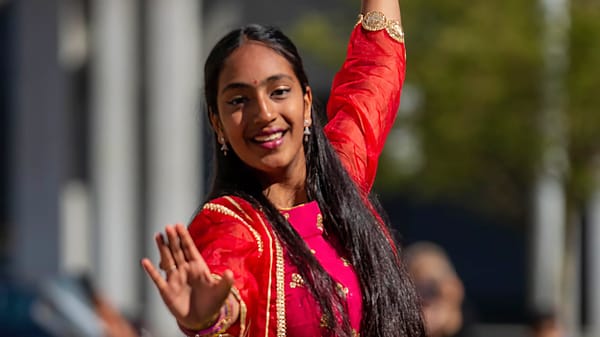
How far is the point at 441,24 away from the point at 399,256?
543 inches

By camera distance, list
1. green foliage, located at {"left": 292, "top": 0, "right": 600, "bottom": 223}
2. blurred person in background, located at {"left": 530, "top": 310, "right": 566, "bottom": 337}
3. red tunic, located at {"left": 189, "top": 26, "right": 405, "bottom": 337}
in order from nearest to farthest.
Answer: red tunic, located at {"left": 189, "top": 26, "right": 405, "bottom": 337}, blurred person in background, located at {"left": 530, "top": 310, "right": 566, "bottom": 337}, green foliage, located at {"left": 292, "top": 0, "right": 600, "bottom": 223}

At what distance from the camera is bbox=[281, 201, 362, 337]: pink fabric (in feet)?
10.3

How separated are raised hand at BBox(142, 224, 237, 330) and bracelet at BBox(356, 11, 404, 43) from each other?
111 centimetres

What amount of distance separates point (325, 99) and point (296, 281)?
42.0 ft

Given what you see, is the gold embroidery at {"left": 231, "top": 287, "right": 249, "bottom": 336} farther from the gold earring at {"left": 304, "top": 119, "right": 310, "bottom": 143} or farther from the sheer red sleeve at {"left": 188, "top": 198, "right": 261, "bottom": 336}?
the gold earring at {"left": 304, "top": 119, "right": 310, "bottom": 143}

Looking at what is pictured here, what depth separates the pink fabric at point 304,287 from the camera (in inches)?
124

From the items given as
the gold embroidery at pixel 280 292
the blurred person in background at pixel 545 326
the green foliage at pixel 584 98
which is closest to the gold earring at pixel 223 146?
the gold embroidery at pixel 280 292

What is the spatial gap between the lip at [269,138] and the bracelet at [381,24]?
0.69 m

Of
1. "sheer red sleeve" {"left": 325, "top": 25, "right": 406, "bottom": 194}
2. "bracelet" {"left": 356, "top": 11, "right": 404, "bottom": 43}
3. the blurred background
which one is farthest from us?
the blurred background

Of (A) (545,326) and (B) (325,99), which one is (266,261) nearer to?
(A) (545,326)

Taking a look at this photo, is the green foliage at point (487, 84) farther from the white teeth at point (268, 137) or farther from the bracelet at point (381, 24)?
the white teeth at point (268, 137)

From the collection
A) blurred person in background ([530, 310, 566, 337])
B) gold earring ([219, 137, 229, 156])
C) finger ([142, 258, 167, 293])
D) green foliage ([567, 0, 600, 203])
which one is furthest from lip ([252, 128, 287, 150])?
green foliage ([567, 0, 600, 203])

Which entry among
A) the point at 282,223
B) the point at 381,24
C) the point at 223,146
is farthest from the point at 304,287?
the point at 381,24

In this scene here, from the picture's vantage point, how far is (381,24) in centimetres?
380
